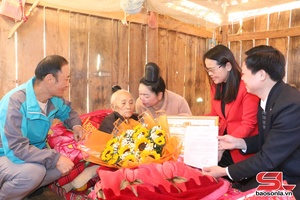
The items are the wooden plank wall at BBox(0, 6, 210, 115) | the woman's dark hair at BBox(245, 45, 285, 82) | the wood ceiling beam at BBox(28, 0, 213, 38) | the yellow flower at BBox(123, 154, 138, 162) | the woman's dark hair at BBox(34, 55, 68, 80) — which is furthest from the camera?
the wood ceiling beam at BBox(28, 0, 213, 38)

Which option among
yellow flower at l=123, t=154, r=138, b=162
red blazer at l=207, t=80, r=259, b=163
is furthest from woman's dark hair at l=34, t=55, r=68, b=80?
red blazer at l=207, t=80, r=259, b=163

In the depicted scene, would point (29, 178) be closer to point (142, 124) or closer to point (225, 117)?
point (142, 124)

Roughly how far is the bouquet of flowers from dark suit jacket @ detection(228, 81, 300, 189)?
0.43m

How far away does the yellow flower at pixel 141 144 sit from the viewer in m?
1.93

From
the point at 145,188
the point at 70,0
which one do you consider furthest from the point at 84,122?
the point at 145,188

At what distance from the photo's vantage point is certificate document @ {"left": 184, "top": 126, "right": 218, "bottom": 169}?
188 cm

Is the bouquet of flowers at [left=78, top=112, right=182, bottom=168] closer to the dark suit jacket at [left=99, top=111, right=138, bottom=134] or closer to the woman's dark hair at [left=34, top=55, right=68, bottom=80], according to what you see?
the dark suit jacket at [left=99, top=111, right=138, bottom=134]

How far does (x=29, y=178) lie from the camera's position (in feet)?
7.01

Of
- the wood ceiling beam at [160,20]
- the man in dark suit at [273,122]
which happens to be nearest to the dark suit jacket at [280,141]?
the man in dark suit at [273,122]

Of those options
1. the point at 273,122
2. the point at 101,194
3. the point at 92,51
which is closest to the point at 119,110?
the point at 101,194

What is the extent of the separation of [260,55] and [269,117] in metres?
0.36

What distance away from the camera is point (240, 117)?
2.32 m

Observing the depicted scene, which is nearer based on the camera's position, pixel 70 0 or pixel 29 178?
pixel 29 178

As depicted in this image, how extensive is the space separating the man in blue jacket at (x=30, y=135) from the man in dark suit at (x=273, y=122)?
48.0 inches
